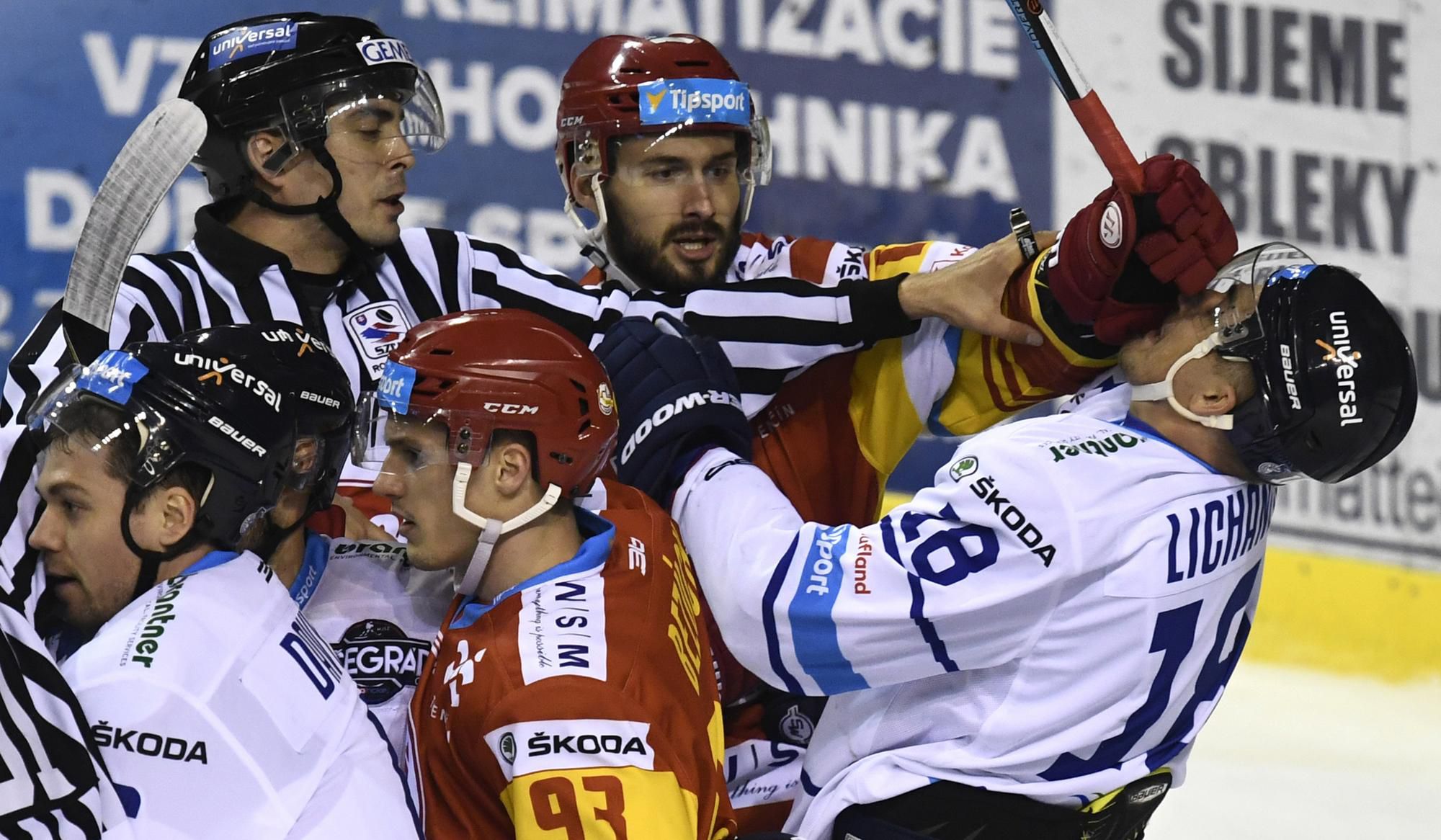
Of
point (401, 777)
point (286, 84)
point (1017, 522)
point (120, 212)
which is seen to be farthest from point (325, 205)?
point (1017, 522)

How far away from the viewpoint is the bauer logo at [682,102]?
3.07 meters

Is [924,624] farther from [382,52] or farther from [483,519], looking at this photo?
[382,52]

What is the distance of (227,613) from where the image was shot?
2.21 meters

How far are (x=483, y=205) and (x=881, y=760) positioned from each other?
2727 mm

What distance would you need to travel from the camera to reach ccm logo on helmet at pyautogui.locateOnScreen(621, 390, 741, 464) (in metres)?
2.61

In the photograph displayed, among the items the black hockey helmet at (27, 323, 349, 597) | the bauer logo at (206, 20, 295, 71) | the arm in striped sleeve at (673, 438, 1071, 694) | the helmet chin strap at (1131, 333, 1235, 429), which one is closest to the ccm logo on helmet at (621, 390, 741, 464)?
the arm in striped sleeve at (673, 438, 1071, 694)

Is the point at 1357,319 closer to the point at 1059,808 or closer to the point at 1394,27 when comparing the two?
the point at 1059,808

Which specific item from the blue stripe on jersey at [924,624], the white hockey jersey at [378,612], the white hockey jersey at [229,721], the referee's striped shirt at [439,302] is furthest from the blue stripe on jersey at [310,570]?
the blue stripe on jersey at [924,624]

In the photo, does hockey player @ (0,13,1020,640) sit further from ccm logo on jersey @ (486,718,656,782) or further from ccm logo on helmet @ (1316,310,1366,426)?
ccm logo on jersey @ (486,718,656,782)

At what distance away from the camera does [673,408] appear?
8.55 feet

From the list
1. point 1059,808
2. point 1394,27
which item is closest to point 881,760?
point 1059,808

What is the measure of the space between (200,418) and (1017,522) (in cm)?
102

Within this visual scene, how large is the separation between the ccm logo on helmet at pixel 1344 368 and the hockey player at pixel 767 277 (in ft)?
1.41

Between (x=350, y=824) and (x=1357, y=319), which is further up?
(x=1357, y=319)
